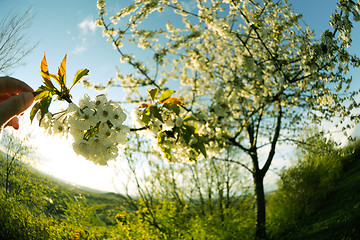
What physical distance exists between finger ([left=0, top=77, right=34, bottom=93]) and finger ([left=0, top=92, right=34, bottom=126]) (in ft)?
0.69

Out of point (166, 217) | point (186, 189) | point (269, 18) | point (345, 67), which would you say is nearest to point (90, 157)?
point (166, 217)

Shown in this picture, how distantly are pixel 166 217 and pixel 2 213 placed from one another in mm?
1965

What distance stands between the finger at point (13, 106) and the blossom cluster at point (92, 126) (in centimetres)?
15

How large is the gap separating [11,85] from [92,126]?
365mm

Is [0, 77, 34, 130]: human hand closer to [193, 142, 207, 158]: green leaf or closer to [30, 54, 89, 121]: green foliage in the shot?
[30, 54, 89, 121]: green foliage

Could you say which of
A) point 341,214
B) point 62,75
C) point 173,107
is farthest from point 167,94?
point 341,214

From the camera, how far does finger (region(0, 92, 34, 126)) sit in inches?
26.1

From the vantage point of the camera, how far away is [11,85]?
2.79ft

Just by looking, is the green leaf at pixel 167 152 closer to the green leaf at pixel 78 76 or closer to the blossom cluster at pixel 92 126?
the blossom cluster at pixel 92 126

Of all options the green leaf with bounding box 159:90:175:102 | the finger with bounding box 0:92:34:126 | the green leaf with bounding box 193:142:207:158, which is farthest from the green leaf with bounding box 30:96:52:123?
the green leaf with bounding box 193:142:207:158

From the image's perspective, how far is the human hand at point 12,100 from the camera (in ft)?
2.19

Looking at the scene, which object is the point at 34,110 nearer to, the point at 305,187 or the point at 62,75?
the point at 62,75

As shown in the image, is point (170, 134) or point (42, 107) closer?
point (42, 107)

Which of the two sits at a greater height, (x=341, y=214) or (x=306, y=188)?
(x=306, y=188)
